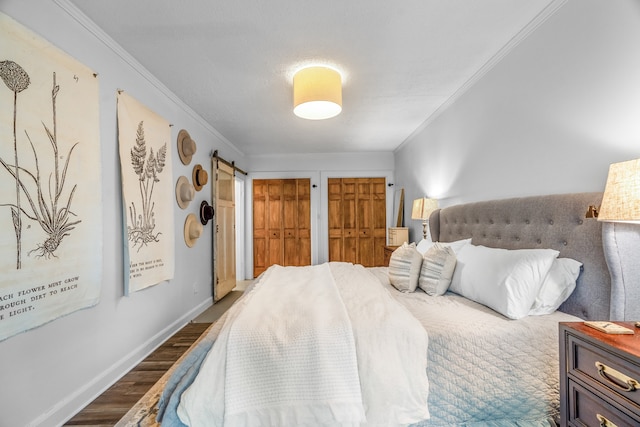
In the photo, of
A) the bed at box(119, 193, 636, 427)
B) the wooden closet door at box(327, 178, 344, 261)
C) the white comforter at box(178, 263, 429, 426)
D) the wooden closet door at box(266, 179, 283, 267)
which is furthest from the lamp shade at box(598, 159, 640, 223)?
the wooden closet door at box(266, 179, 283, 267)

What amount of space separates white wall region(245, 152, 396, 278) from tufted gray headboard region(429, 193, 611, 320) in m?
3.21

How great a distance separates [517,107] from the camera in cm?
199

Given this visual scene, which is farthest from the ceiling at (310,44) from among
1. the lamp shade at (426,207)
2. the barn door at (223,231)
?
the barn door at (223,231)

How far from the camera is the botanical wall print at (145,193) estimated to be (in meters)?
2.11

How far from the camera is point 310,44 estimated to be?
2.01 m

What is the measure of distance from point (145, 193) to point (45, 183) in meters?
0.87

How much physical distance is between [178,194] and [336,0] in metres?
2.31

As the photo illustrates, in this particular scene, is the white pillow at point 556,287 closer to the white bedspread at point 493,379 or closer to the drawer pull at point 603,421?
the white bedspread at point 493,379

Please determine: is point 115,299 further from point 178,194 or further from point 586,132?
point 586,132

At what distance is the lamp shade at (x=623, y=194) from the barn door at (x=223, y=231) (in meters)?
3.80

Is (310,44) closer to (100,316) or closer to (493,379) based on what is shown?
(493,379)

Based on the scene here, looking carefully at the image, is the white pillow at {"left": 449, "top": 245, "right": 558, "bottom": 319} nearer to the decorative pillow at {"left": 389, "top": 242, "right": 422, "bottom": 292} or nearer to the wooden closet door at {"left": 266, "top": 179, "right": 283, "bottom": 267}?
the decorative pillow at {"left": 389, "top": 242, "right": 422, "bottom": 292}

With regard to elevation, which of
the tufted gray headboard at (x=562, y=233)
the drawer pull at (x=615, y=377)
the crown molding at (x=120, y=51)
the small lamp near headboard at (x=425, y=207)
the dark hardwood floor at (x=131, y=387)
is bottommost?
the dark hardwood floor at (x=131, y=387)

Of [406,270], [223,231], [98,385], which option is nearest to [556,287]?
[406,270]
